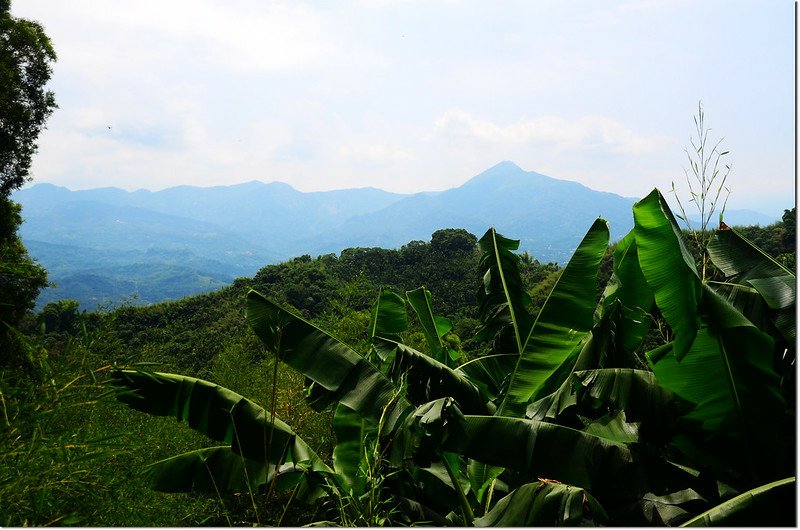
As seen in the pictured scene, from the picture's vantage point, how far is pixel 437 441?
2.08 meters

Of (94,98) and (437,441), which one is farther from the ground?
(94,98)

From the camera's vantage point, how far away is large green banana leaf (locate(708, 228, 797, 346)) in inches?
85.1

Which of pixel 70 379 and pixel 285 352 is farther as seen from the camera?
pixel 285 352

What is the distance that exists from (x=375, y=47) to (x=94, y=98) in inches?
116

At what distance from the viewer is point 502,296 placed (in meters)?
3.64

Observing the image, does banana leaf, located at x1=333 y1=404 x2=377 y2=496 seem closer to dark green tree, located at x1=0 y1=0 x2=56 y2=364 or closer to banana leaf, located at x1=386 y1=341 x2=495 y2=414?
banana leaf, located at x1=386 y1=341 x2=495 y2=414

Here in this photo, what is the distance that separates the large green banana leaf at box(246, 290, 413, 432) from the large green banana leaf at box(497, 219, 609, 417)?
0.54 meters

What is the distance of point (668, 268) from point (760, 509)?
860 millimetres

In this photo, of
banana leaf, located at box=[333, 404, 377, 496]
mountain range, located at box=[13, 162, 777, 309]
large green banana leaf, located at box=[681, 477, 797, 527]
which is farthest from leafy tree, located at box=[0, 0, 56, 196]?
mountain range, located at box=[13, 162, 777, 309]

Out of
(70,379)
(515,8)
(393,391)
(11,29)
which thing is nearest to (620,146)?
(515,8)

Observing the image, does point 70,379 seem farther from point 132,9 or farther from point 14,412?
point 132,9

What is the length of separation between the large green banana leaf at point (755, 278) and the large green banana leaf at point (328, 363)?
60.3 inches

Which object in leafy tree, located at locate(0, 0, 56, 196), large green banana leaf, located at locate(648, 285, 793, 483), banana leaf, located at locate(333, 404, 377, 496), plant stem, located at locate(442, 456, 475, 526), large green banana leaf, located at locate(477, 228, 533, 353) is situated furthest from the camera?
leafy tree, located at locate(0, 0, 56, 196)

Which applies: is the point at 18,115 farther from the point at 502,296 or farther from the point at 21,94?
the point at 502,296
